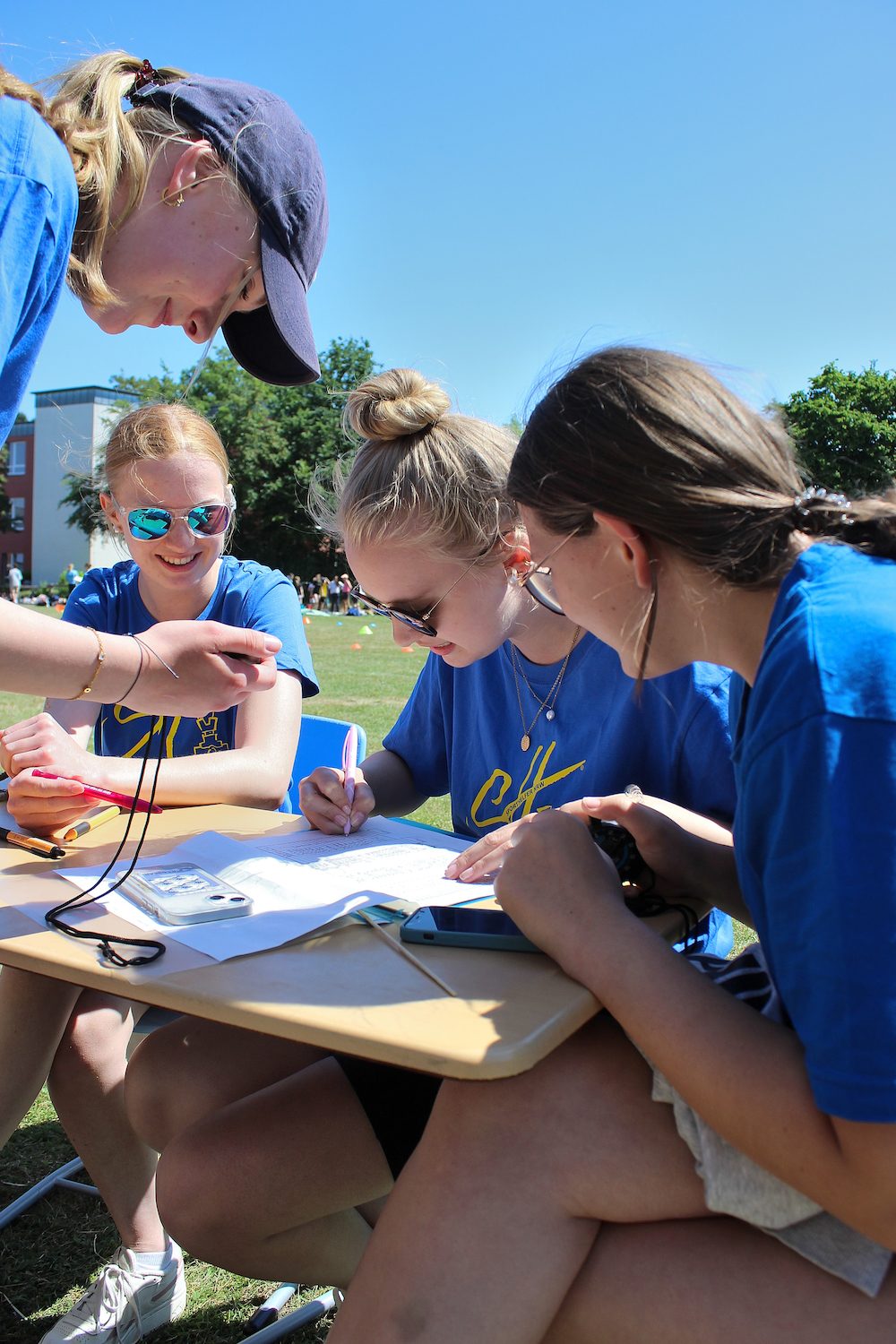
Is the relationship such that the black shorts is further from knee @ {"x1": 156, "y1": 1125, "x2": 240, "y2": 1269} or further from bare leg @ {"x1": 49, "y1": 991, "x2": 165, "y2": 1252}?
bare leg @ {"x1": 49, "y1": 991, "x2": 165, "y2": 1252}

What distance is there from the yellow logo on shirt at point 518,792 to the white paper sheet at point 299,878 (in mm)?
149

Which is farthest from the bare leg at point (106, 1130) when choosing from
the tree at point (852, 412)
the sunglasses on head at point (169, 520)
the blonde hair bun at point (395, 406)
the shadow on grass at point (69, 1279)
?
the tree at point (852, 412)

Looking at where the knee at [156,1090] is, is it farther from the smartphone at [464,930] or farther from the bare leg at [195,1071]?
the smartphone at [464,930]

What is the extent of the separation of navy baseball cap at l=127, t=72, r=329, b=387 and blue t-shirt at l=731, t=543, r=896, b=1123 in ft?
4.10

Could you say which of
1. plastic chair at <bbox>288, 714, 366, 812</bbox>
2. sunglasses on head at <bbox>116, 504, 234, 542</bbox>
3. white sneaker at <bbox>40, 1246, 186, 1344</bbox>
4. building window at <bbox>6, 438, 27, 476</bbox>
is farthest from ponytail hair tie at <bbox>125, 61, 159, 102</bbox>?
building window at <bbox>6, 438, 27, 476</bbox>

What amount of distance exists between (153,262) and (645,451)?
103 centimetres

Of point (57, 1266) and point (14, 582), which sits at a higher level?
point (57, 1266)

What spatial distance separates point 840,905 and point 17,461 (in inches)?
2481

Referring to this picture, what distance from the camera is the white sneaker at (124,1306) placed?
1805 mm

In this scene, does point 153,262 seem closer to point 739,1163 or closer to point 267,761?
point 267,761

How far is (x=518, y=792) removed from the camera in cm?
207

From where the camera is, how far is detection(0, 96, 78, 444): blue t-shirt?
4.50ft

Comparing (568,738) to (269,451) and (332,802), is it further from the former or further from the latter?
(269,451)

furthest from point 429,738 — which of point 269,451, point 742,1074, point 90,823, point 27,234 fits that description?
point 269,451
